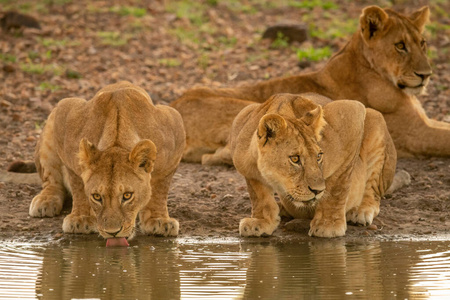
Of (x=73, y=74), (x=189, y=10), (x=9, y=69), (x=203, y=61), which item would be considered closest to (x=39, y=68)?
(x=9, y=69)

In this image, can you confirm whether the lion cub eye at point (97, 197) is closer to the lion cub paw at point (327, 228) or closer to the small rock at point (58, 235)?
the small rock at point (58, 235)

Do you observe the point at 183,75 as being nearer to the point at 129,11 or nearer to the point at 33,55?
the point at 33,55

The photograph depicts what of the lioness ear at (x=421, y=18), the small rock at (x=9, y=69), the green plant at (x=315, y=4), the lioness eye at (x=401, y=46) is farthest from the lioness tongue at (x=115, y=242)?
the green plant at (x=315, y=4)

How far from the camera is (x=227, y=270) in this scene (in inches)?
214

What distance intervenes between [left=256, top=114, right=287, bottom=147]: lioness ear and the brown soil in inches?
32.8

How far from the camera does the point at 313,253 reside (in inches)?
235

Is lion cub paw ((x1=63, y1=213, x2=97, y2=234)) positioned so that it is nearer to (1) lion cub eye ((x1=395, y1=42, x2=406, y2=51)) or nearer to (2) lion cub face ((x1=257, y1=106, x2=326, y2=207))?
(2) lion cub face ((x1=257, y1=106, x2=326, y2=207))

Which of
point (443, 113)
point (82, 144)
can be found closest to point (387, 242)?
point (82, 144)

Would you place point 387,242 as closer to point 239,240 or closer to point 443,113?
point 239,240

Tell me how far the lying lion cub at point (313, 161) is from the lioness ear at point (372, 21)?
185 centimetres

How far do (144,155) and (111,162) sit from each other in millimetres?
221

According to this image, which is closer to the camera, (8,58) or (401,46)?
(401,46)

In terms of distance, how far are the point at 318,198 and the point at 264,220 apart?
0.60m

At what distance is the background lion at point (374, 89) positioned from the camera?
895cm
